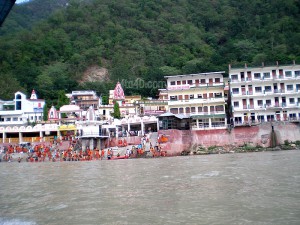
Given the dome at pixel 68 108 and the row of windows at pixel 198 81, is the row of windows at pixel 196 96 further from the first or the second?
the dome at pixel 68 108

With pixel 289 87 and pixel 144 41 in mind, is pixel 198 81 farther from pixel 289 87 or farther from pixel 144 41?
pixel 144 41

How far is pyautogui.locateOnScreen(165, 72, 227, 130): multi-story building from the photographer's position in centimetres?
4306

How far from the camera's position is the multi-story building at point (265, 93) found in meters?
41.8

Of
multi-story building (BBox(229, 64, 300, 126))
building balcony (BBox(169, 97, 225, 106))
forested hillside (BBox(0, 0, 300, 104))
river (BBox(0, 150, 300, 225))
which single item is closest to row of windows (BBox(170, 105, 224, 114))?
building balcony (BBox(169, 97, 225, 106))

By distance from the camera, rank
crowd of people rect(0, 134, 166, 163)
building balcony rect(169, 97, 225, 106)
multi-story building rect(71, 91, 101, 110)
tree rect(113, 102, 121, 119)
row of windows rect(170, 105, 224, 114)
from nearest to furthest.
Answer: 1. crowd of people rect(0, 134, 166, 163)
2. building balcony rect(169, 97, 225, 106)
3. row of windows rect(170, 105, 224, 114)
4. tree rect(113, 102, 121, 119)
5. multi-story building rect(71, 91, 101, 110)

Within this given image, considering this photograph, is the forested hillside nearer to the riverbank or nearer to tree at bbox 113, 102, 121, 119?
tree at bbox 113, 102, 121, 119

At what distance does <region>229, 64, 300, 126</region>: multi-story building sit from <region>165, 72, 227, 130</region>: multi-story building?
1926 mm

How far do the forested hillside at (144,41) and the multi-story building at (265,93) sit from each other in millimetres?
15400

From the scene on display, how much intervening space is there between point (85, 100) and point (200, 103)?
2318 cm

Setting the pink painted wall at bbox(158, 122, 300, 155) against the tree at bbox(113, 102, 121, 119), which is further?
the tree at bbox(113, 102, 121, 119)

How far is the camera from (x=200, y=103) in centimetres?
4375

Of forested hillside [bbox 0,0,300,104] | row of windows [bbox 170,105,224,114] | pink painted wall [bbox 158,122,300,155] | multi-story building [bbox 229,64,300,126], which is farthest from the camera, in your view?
forested hillside [bbox 0,0,300,104]

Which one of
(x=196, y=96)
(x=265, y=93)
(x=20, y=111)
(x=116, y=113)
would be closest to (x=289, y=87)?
(x=265, y=93)

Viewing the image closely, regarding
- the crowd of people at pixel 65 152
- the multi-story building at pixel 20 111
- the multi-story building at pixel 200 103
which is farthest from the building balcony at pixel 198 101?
the multi-story building at pixel 20 111
